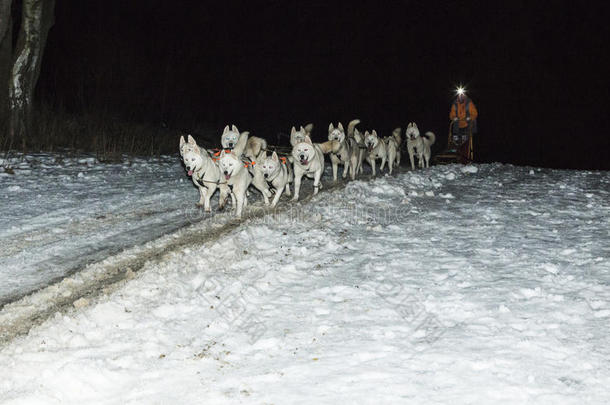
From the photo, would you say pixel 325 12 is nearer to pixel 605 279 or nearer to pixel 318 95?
pixel 318 95

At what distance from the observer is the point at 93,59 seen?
64.7 feet

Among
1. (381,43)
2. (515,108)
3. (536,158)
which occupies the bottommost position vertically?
(536,158)

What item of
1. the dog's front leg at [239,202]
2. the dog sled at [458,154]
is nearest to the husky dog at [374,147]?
the dog sled at [458,154]

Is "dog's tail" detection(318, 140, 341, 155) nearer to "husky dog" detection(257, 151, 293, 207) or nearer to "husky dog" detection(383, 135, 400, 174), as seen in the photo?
"husky dog" detection(257, 151, 293, 207)

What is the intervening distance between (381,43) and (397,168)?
2599 centimetres

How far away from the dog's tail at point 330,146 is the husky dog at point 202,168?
8.53 feet

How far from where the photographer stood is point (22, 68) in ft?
40.5

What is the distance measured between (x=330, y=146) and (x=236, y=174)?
3.01m

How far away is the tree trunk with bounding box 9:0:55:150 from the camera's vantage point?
12.1 meters

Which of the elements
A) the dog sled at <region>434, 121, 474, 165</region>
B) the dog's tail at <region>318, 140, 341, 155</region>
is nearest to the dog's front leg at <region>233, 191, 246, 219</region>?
the dog's tail at <region>318, 140, 341, 155</region>

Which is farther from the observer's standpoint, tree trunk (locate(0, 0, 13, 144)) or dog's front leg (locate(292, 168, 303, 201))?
tree trunk (locate(0, 0, 13, 144))

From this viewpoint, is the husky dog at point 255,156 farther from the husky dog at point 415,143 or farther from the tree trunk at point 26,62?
the tree trunk at point 26,62

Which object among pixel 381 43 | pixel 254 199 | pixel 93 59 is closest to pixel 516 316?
pixel 254 199

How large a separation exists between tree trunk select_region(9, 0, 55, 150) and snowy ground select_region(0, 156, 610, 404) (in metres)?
7.76
